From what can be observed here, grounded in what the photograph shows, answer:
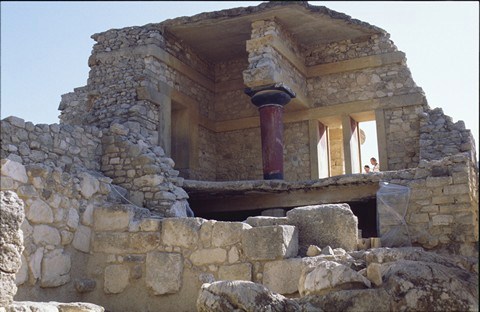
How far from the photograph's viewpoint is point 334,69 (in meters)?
13.6

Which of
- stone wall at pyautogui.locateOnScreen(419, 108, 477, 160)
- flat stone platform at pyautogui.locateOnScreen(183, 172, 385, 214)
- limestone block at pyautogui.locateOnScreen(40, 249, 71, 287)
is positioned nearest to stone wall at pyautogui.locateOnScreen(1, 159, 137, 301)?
limestone block at pyautogui.locateOnScreen(40, 249, 71, 287)

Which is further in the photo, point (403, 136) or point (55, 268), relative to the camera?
point (403, 136)

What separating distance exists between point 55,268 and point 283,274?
2.71 metres

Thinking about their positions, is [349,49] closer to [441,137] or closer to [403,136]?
[403,136]

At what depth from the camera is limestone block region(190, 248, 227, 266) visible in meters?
6.75

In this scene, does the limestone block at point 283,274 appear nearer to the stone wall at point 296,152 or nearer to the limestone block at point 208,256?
the limestone block at point 208,256

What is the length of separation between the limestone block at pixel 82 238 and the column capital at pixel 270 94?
17.9 feet

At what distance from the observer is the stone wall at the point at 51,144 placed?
7.31 meters

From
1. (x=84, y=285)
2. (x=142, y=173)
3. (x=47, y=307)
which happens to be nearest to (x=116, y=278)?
(x=84, y=285)

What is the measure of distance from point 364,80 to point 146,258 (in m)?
7.91

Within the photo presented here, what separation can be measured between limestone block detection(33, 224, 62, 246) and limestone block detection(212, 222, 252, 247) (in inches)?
73.9

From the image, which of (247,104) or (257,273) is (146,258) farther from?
(247,104)

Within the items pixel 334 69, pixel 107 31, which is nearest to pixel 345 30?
pixel 334 69

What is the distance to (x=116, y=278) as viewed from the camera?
7160 millimetres
